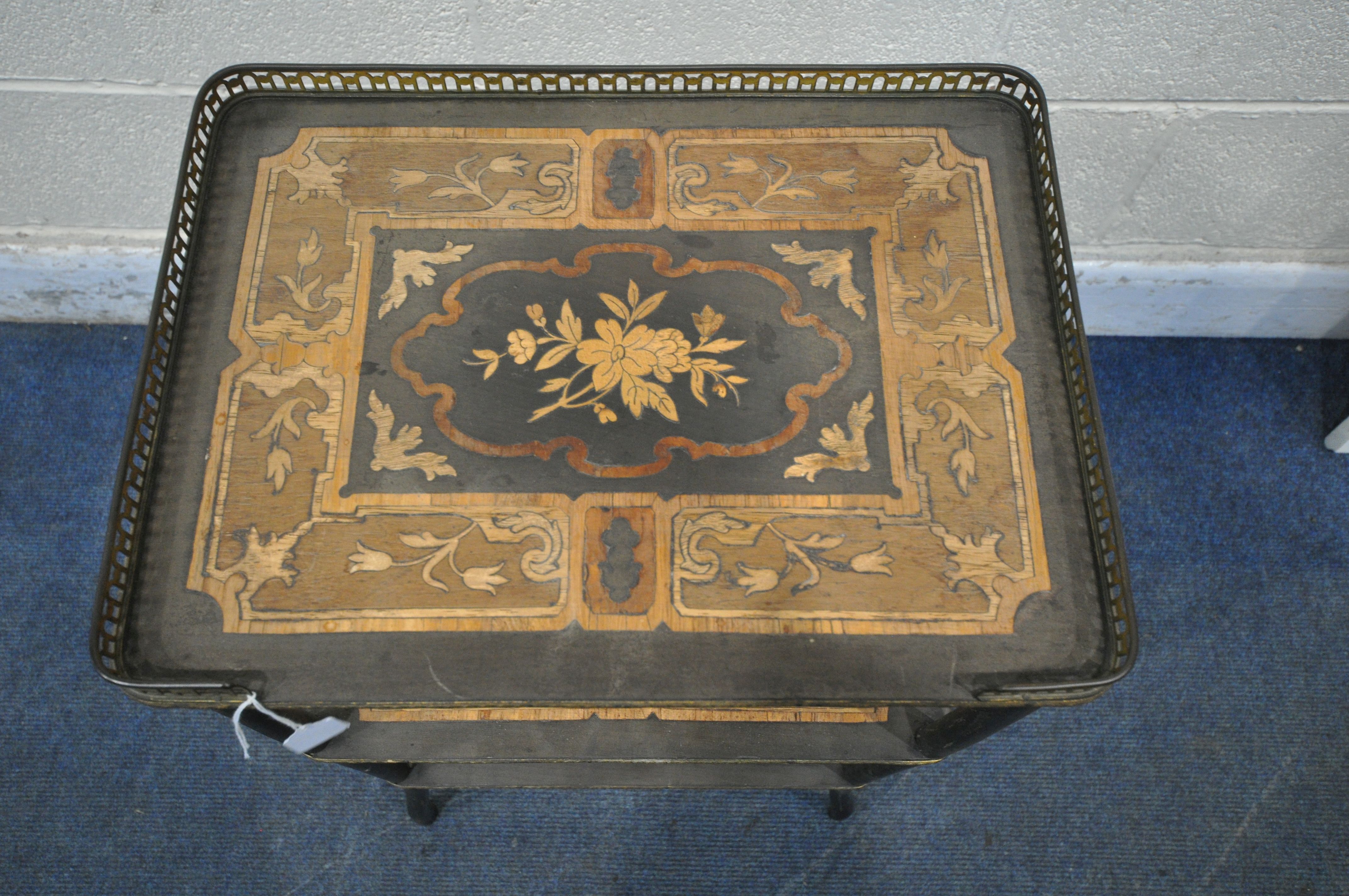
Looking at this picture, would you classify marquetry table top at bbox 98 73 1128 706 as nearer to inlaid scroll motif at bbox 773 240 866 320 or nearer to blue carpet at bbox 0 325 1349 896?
inlaid scroll motif at bbox 773 240 866 320

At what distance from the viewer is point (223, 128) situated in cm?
113

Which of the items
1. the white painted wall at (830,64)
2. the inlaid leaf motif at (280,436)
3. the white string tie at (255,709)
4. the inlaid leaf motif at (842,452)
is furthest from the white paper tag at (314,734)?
the white painted wall at (830,64)

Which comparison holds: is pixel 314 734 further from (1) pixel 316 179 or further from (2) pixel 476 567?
(1) pixel 316 179

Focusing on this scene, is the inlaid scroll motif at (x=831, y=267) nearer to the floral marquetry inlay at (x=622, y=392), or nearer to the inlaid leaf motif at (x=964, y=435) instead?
the floral marquetry inlay at (x=622, y=392)

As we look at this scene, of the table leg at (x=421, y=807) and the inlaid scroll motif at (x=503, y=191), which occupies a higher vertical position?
the inlaid scroll motif at (x=503, y=191)

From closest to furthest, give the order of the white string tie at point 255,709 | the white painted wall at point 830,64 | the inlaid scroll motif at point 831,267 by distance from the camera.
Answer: the white string tie at point 255,709, the inlaid scroll motif at point 831,267, the white painted wall at point 830,64

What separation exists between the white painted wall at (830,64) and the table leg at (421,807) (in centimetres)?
127

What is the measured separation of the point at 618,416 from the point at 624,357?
8 cm

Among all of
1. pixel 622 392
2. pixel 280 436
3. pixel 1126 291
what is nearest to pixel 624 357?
pixel 622 392

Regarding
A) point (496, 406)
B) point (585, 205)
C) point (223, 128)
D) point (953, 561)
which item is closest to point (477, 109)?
point (585, 205)

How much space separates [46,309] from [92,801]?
113cm

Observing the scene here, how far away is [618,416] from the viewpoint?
3.28ft

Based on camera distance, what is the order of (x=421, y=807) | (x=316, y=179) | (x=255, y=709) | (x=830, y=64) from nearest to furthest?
(x=255, y=709), (x=316, y=179), (x=830, y=64), (x=421, y=807)

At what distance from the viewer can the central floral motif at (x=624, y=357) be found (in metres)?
1.01
